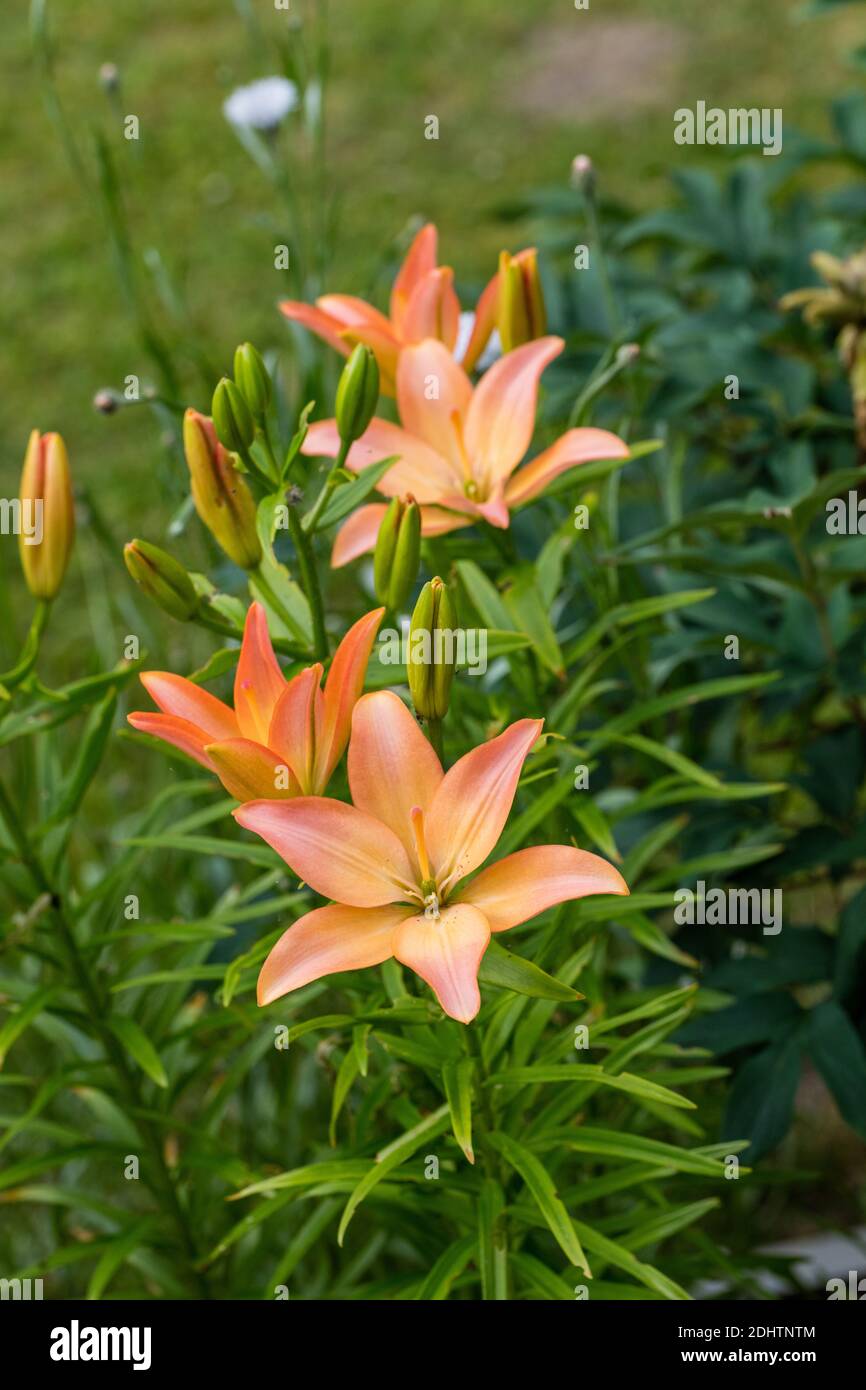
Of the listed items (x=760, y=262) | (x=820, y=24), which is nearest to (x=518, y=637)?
(x=760, y=262)

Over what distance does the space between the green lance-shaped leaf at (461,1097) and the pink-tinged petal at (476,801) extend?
3.9 inches

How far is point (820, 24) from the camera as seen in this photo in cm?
312

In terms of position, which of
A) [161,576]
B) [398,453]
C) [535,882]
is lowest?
[535,882]

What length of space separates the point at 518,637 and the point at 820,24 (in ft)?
9.42

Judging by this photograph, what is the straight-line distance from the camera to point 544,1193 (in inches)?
26.7

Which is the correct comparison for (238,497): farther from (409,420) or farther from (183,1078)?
(183,1078)

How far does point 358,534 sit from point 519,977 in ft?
1.01

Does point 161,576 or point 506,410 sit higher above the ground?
point 506,410

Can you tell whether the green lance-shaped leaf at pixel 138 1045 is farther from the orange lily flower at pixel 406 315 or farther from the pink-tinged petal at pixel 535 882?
the orange lily flower at pixel 406 315

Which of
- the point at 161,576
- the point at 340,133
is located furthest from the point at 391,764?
the point at 340,133

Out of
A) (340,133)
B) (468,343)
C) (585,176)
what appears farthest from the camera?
(340,133)

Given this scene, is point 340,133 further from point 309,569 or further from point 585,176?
point 309,569

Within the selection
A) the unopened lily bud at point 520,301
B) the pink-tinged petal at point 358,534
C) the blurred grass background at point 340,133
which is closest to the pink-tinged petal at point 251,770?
the pink-tinged petal at point 358,534

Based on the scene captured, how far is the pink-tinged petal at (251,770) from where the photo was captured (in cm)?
59
